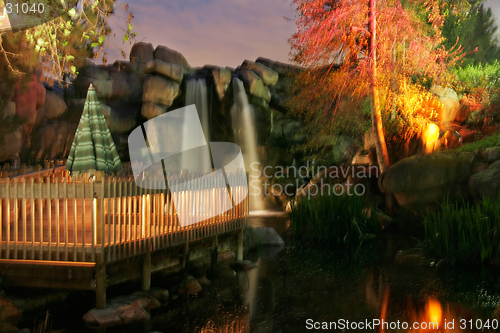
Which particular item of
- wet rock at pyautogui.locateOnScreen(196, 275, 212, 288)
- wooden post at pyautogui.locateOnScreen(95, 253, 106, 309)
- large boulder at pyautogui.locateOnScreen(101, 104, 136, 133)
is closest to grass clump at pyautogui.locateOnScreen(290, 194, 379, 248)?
wet rock at pyautogui.locateOnScreen(196, 275, 212, 288)

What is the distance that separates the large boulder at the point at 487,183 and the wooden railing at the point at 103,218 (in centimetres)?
701

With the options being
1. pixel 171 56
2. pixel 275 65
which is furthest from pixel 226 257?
pixel 275 65

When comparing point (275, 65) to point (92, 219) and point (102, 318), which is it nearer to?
point (92, 219)

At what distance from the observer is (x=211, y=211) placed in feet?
26.1

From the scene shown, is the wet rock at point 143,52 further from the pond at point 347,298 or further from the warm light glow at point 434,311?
the warm light glow at point 434,311

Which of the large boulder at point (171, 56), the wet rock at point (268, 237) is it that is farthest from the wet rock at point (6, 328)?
the large boulder at point (171, 56)

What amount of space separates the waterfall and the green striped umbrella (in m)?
10.5

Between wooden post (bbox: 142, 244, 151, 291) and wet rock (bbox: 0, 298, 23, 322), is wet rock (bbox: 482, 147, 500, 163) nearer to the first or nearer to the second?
wooden post (bbox: 142, 244, 151, 291)

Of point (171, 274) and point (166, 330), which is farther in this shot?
point (171, 274)

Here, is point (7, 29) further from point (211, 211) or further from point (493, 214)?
point (493, 214)

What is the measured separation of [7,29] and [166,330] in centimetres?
641

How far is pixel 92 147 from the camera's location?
24.2 feet

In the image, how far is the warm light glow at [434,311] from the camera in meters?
6.01

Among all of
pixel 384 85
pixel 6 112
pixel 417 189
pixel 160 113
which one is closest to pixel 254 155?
pixel 160 113
